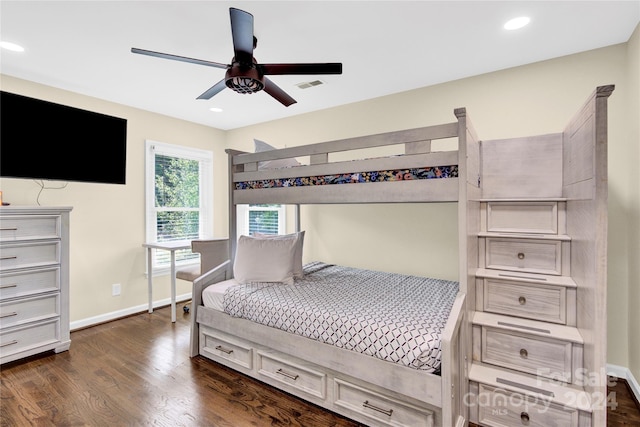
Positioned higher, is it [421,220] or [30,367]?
[421,220]

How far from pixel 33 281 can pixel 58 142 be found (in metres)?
1.21

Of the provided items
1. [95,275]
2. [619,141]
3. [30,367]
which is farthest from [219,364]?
[619,141]

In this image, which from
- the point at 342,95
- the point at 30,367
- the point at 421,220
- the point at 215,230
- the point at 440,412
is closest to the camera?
the point at 440,412

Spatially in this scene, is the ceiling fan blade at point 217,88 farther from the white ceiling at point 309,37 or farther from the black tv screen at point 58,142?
the black tv screen at point 58,142

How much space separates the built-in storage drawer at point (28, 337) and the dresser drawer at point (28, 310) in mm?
53

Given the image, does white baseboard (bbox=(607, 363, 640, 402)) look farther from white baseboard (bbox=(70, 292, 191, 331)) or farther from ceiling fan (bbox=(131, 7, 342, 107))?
white baseboard (bbox=(70, 292, 191, 331))

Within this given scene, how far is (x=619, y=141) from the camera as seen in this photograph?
2.28 metres

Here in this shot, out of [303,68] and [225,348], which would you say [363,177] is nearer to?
[303,68]

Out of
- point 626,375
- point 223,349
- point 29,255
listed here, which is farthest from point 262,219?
point 626,375

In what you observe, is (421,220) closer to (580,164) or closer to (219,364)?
(580,164)

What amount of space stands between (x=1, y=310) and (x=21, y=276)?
0.27 metres

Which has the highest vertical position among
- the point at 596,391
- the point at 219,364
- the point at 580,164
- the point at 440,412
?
the point at 580,164

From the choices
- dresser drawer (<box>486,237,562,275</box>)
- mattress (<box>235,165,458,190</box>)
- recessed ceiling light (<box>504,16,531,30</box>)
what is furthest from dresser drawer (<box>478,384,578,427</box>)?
recessed ceiling light (<box>504,16,531,30</box>)

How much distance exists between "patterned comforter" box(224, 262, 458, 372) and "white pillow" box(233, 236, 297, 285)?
8cm
